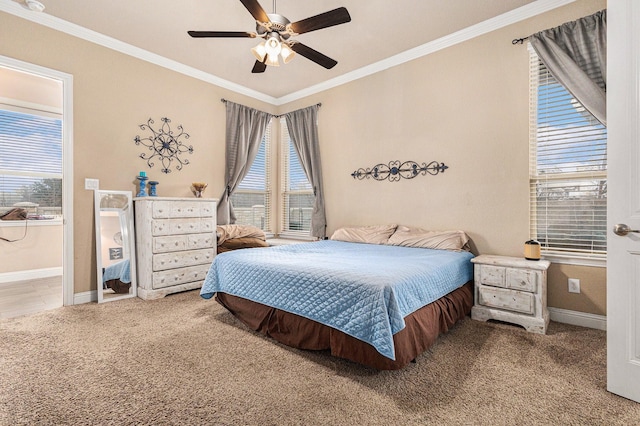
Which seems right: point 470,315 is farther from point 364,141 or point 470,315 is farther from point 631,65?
point 364,141

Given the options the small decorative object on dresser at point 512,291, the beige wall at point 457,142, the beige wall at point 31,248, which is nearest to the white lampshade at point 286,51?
the beige wall at point 457,142

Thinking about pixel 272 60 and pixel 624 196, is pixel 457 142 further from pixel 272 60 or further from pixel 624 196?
pixel 272 60

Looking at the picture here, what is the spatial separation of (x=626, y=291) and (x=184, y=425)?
7.64 feet

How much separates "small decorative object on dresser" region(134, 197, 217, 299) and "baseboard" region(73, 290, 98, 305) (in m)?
0.43

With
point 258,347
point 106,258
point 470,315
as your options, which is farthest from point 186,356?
point 470,315

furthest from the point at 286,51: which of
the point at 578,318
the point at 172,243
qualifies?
the point at 578,318

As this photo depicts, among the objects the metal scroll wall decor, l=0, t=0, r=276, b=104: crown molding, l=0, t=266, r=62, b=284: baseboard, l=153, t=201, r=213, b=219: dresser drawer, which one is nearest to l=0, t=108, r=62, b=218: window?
l=0, t=266, r=62, b=284: baseboard

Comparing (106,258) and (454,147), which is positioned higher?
(454,147)

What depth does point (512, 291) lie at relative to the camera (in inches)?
102

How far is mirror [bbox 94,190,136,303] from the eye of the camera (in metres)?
3.38

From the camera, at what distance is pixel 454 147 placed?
3.41 m

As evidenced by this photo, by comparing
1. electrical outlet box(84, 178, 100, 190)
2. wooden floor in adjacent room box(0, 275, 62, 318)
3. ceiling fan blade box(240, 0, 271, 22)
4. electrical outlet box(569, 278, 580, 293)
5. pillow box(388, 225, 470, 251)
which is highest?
ceiling fan blade box(240, 0, 271, 22)

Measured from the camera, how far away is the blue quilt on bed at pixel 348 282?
5.86 ft

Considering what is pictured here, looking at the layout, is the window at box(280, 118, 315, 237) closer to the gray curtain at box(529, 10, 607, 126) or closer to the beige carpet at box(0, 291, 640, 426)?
the beige carpet at box(0, 291, 640, 426)
